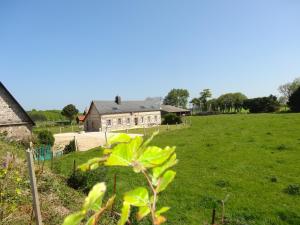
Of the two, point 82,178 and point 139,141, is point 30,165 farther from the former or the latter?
point 82,178

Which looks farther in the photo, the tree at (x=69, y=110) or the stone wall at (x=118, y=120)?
the tree at (x=69, y=110)

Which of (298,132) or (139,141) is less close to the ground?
(139,141)

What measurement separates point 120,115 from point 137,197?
143 feet

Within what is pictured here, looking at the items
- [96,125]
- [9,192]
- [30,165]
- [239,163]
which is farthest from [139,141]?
[96,125]

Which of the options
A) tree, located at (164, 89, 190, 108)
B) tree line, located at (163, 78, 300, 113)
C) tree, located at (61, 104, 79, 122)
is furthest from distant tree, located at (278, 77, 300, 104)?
tree, located at (61, 104, 79, 122)

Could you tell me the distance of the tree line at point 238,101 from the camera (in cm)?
6106

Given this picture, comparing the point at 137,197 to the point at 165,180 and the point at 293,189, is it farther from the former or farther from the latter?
the point at 293,189

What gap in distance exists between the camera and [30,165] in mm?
3186

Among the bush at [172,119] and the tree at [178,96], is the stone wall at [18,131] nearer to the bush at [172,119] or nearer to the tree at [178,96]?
the bush at [172,119]

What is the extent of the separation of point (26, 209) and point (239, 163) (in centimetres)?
956

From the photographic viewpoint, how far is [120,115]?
4403cm

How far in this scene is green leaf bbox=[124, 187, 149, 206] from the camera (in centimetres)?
67

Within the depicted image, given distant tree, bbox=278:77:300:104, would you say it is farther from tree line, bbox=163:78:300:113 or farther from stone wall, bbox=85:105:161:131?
stone wall, bbox=85:105:161:131

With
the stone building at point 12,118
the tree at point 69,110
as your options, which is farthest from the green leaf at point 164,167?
the tree at point 69,110
